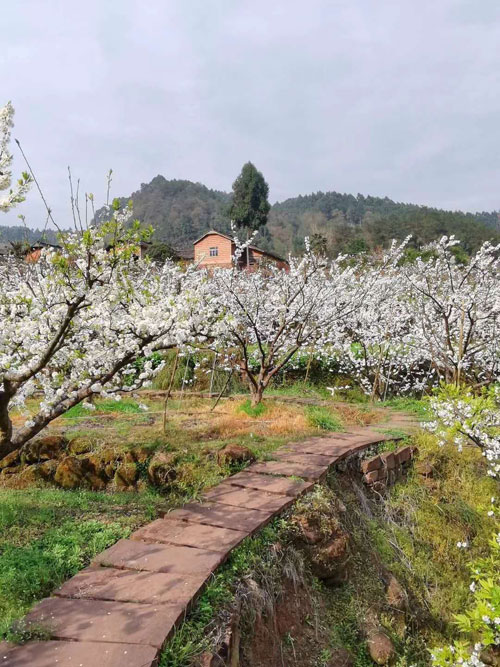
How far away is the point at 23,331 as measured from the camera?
13.5ft

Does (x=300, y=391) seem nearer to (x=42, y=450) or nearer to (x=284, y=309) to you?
(x=284, y=309)

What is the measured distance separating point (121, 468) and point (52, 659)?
3055mm

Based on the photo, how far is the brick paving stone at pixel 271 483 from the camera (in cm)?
450

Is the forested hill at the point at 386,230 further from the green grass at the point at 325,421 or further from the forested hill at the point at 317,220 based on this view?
the green grass at the point at 325,421

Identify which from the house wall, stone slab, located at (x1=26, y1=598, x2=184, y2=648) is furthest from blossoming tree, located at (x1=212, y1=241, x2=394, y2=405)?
the house wall

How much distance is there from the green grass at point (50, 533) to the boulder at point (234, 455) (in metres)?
0.84

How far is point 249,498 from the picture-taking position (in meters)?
4.39

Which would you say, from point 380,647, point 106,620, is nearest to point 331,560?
point 380,647

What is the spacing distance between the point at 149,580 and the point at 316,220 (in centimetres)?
7182

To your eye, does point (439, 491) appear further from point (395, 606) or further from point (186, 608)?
point (186, 608)

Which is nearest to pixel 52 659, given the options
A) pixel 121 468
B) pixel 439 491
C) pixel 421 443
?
pixel 121 468

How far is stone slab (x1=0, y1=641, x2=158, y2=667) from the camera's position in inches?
89.5

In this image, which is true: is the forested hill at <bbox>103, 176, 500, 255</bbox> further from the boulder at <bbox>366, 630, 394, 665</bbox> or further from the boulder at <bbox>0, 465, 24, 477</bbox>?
the boulder at <bbox>366, 630, 394, 665</bbox>

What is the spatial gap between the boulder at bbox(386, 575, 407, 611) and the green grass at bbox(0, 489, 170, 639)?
2340 mm
